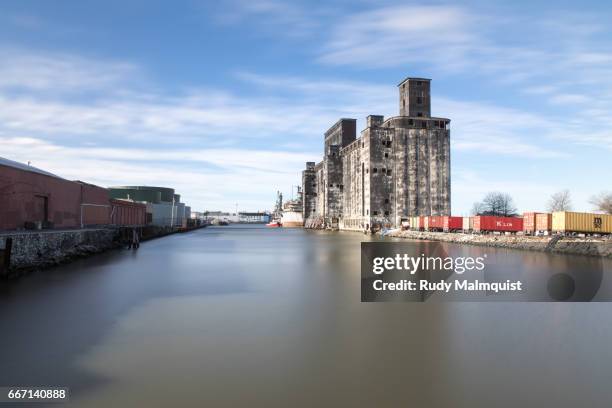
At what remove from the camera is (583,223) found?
160 ft

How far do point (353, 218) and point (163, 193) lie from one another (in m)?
87.5

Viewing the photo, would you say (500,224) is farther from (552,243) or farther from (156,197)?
(156,197)

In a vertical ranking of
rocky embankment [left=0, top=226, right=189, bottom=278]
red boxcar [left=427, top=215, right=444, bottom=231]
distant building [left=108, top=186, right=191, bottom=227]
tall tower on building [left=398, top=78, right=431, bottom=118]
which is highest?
tall tower on building [left=398, top=78, right=431, bottom=118]

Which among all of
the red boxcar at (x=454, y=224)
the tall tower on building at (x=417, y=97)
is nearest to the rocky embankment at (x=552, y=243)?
the red boxcar at (x=454, y=224)

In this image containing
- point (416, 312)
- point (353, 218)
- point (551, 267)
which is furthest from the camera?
point (353, 218)

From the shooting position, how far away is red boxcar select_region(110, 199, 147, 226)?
71.2 m

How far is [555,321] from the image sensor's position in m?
14.6

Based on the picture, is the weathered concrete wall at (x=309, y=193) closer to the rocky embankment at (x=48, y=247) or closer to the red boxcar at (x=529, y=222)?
the red boxcar at (x=529, y=222)

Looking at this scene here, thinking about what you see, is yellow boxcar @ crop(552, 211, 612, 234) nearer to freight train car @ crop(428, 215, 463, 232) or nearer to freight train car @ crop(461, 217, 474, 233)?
freight train car @ crop(461, 217, 474, 233)

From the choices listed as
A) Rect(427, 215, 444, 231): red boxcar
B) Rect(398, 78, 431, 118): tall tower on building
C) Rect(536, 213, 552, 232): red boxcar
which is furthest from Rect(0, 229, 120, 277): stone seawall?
Rect(398, 78, 431, 118): tall tower on building

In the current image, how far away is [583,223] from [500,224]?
15.7 m

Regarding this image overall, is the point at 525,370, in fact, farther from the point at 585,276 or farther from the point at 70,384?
the point at 585,276

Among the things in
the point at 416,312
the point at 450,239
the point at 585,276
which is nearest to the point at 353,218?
the point at 450,239

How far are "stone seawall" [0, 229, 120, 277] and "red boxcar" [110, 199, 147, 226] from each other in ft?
89.2
